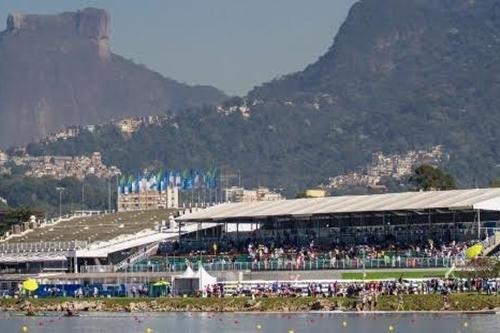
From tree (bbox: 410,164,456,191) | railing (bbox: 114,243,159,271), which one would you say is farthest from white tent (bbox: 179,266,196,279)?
tree (bbox: 410,164,456,191)

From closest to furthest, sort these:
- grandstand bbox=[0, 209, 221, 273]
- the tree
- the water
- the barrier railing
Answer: the water, grandstand bbox=[0, 209, 221, 273], the barrier railing, the tree

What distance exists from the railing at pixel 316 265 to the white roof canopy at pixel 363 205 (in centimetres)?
577

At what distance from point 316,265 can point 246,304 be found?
13.2 meters

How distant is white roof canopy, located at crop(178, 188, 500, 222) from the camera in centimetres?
10331

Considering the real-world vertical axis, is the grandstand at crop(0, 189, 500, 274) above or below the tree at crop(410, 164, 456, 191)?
below

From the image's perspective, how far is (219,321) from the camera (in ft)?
267

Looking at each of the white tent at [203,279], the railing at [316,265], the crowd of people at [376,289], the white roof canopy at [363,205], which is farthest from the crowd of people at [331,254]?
the crowd of people at [376,289]

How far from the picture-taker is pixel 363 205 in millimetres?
111062

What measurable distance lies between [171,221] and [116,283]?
91.4ft

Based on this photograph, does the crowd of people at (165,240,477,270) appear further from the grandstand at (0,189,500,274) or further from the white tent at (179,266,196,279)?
the white tent at (179,266,196,279)

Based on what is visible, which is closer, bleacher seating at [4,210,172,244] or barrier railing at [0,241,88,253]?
barrier railing at [0,241,88,253]

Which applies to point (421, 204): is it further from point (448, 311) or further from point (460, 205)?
point (448, 311)

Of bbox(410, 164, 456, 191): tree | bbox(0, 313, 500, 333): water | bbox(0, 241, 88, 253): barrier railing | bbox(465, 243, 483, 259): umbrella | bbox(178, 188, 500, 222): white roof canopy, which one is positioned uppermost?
bbox(410, 164, 456, 191): tree

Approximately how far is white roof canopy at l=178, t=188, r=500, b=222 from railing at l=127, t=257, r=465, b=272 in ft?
18.9
